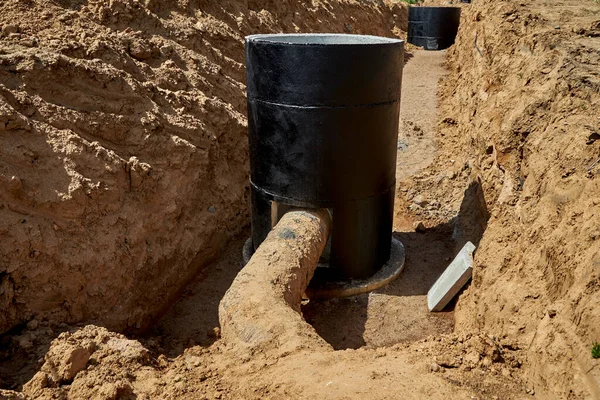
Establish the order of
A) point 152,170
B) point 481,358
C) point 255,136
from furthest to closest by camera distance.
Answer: point 152,170
point 255,136
point 481,358

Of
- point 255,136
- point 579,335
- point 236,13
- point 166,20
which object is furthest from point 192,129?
point 579,335

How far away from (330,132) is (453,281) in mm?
1954

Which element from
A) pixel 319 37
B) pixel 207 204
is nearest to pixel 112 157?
pixel 207 204

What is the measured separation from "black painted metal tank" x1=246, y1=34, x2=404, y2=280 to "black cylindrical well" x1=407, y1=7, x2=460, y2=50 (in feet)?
43.0

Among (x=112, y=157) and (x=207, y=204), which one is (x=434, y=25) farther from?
(x=112, y=157)

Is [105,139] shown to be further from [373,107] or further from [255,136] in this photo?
[373,107]

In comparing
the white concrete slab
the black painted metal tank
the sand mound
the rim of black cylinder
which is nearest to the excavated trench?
the white concrete slab

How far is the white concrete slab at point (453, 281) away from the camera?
5145 mm

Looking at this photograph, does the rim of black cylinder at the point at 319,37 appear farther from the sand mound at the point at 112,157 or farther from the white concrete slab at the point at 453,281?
the white concrete slab at the point at 453,281

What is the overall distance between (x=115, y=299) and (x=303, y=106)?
249 cm

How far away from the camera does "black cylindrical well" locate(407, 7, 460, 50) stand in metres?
17.1

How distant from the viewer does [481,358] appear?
3.04m

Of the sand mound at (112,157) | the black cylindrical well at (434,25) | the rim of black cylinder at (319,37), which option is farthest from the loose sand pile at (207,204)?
the black cylindrical well at (434,25)

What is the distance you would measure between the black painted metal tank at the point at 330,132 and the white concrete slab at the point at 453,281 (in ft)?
2.59
